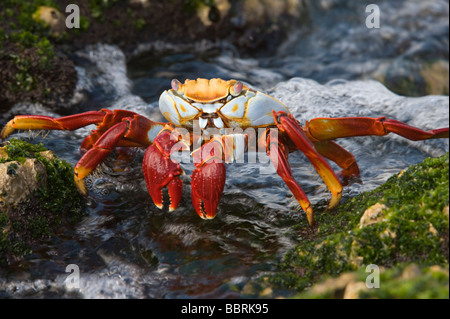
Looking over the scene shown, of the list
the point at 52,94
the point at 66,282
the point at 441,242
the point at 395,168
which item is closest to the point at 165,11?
the point at 52,94

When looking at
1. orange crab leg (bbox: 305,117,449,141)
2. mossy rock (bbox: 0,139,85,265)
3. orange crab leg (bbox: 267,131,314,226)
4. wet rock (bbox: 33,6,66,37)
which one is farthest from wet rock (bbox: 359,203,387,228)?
wet rock (bbox: 33,6,66,37)

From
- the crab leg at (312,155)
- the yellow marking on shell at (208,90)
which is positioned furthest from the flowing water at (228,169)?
the yellow marking on shell at (208,90)

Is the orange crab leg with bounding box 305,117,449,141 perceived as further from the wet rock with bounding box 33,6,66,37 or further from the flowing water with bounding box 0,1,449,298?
the wet rock with bounding box 33,6,66,37

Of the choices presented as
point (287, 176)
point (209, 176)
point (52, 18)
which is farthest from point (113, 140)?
point (52, 18)

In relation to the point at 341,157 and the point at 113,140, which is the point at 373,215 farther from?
the point at 113,140

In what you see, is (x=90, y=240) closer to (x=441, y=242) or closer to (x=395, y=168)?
(x=441, y=242)
